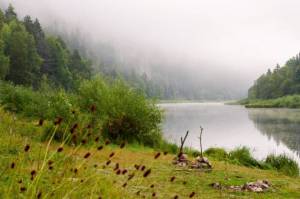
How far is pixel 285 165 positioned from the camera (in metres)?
12.8

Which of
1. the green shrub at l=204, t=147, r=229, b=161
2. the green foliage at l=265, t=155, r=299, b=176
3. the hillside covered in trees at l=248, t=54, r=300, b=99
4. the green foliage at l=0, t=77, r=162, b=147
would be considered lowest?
the green foliage at l=265, t=155, r=299, b=176

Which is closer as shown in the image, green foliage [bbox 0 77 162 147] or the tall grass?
the tall grass

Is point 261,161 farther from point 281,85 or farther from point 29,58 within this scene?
point 281,85

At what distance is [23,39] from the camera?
157 ft

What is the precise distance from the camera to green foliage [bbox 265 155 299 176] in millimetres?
12042

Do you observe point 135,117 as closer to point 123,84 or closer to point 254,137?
point 123,84

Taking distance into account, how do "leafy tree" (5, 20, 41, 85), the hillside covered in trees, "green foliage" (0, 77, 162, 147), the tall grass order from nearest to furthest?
the tall grass
"green foliage" (0, 77, 162, 147)
"leafy tree" (5, 20, 41, 85)
the hillside covered in trees

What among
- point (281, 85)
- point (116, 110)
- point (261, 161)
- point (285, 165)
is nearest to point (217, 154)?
point (261, 161)

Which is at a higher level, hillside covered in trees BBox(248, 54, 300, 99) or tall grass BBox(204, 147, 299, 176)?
hillside covered in trees BBox(248, 54, 300, 99)

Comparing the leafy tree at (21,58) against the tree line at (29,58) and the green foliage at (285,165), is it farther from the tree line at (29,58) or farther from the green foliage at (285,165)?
the green foliage at (285,165)

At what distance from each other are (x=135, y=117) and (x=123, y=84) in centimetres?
203

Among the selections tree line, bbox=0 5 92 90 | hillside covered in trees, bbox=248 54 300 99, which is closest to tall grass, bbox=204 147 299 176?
tree line, bbox=0 5 92 90

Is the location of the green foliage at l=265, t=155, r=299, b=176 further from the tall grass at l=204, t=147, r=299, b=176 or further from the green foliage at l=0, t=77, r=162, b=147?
the green foliage at l=0, t=77, r=162, b=147

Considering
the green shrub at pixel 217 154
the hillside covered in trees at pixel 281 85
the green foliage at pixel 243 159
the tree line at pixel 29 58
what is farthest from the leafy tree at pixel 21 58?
the hillside covered in trees at pixel 281 85
